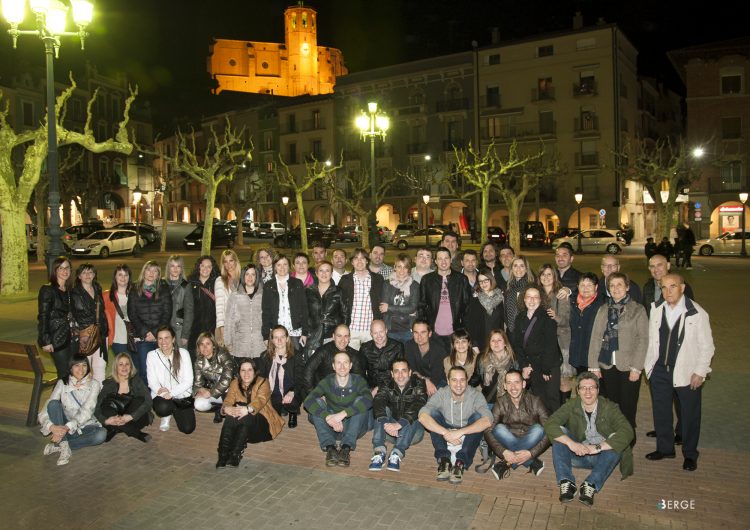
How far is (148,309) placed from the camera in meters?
Answer: 7.99

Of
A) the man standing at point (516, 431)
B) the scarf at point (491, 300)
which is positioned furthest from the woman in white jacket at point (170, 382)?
the scarf at point (491, 300)

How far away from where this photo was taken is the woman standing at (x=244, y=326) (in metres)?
7.92

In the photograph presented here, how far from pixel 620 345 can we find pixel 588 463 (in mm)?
1239

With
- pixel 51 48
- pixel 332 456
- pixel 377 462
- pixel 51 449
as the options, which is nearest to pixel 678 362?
pixel 377 462

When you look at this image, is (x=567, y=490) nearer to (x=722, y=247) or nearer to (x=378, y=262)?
(x=378, y=262)

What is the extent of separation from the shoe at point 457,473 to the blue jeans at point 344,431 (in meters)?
1.10

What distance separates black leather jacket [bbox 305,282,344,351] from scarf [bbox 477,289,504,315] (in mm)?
1757

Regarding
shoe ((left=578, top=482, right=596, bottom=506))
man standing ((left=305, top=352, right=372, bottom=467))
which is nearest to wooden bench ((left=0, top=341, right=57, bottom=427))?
man standing ((left=305, top=352, right=372, bottom=467))

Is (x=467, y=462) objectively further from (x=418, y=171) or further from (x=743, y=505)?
(x=418, y=171)

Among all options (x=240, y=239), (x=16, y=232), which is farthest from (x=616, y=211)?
(x=16, y=232)

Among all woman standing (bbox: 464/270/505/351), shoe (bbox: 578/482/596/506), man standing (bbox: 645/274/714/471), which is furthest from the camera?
woman standing (bbox: 464/270/505/351)

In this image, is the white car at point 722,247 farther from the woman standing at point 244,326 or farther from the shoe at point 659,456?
the woman standing at point 244,326

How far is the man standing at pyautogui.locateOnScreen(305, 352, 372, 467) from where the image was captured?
648cm

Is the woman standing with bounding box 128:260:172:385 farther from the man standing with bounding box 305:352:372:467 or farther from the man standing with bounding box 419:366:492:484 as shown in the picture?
the man standing with bounding box 419:366:492:484
